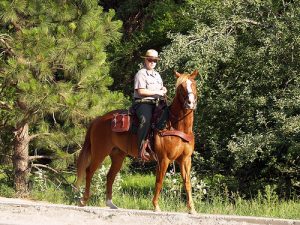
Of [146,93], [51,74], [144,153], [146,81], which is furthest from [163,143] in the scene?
[51,74]

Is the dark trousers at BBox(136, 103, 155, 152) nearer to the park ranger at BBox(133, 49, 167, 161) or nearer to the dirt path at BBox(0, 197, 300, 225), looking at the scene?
the park ranger at BBox(133, 49, 167, 161)

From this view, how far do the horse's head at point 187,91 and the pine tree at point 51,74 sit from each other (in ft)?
20.6

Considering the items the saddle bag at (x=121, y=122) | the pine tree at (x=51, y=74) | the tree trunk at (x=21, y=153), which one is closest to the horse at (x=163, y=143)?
the saddle bag at (x=121, y=122)

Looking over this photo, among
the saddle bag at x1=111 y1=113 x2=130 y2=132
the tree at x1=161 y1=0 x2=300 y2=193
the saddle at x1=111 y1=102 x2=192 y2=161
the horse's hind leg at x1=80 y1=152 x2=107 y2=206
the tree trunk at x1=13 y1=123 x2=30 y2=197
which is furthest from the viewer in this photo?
the tree trunk at x1=13 y1=123 x2=30 y2=197

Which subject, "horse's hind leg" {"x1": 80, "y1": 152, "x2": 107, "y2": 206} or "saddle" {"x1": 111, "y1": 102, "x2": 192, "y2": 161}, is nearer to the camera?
"saddle" {"x1": 111, "y1": 102, "x2": 192, "y2": 161}

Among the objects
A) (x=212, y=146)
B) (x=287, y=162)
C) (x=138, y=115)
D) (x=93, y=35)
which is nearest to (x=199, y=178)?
(x=212, y=146)

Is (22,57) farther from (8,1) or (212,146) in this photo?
(212,146)

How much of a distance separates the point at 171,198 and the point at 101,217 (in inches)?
176

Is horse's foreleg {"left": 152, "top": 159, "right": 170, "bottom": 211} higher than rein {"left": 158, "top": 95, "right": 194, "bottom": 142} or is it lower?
lower

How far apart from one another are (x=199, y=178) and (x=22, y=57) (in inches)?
186

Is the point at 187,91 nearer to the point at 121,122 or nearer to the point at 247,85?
the point at 121,122

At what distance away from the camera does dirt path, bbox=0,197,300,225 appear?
8.41 metres

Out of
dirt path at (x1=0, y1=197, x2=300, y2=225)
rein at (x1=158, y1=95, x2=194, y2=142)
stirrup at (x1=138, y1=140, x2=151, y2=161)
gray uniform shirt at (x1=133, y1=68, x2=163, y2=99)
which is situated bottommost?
dirt path at (x1=0, y1=197, x2=300, y2=225)

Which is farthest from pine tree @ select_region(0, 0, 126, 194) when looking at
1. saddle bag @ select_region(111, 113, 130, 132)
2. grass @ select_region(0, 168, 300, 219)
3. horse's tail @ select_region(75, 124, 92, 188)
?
saddle bag @ select_region(111, 113, 130, 132)
